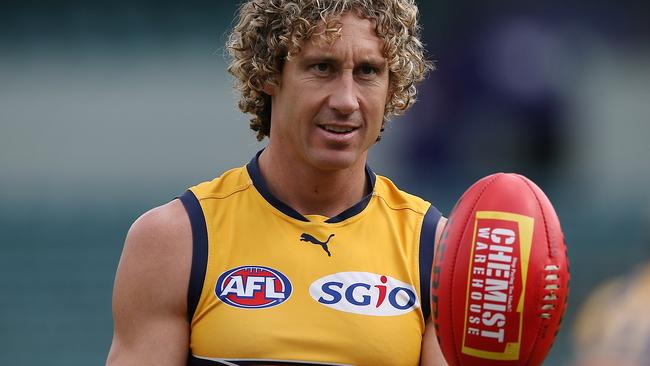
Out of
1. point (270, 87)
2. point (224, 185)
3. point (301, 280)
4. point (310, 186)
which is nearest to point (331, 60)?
point (270, 87)

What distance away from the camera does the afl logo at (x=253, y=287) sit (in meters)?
3.30

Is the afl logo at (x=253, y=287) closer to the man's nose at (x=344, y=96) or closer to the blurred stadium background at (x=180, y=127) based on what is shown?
the man's nose at (x=344, y=96)

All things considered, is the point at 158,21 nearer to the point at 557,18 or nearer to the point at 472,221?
the point at 557,18

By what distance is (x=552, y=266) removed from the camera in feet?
9.82

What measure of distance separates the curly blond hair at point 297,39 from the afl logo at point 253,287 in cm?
54

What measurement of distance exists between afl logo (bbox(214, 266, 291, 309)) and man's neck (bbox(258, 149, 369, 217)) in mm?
258

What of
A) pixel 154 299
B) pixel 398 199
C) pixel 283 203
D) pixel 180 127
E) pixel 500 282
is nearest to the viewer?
pixel 500 282

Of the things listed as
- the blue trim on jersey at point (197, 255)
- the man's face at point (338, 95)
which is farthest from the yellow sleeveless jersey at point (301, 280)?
the man's face at point (338, 95)

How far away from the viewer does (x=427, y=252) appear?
3.48m

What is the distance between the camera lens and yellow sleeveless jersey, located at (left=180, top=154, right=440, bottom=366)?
3.27 m

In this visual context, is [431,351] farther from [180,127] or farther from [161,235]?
[180,127]

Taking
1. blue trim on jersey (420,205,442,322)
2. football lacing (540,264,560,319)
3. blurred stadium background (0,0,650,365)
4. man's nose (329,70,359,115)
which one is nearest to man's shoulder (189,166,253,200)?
man's nose (329,70,359,115)

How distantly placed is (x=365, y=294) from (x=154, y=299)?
0.55 meters

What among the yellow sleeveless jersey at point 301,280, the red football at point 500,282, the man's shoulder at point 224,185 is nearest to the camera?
the red football at point 500,282
